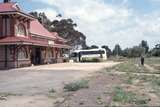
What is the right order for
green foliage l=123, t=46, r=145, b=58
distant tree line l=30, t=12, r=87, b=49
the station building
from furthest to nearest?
green foliage l=123, t=46, r=145, b=58
distant tree line l=30, t=12, r=87, b=49
the station building

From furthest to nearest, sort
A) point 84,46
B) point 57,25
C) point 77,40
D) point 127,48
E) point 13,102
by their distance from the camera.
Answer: point 127,48 < point 84,46 < point 77,40 < point 57,25 < point 13,102

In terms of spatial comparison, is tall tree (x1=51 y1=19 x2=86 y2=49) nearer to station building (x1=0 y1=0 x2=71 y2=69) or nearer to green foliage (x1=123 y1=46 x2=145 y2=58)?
green foliage (x1=123 y1=46 x2=145 y2=58)

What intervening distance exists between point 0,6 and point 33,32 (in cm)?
643

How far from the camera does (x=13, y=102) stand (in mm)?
12484

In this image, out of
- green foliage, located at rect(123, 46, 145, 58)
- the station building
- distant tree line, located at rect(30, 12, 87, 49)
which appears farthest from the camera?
green foliage, located at rect(123, 46, 145, 58)

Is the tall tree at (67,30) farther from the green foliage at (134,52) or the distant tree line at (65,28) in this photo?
the green foliage at (134,52)

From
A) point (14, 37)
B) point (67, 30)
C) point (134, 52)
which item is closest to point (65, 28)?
point (67, 30)

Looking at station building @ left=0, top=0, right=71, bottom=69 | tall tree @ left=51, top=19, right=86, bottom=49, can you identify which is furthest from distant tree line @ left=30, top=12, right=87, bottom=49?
station building @ left=0, top=0, right=71, bottom=69

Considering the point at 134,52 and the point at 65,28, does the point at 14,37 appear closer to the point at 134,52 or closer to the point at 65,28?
the point at 65,28

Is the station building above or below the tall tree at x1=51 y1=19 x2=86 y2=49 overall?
below

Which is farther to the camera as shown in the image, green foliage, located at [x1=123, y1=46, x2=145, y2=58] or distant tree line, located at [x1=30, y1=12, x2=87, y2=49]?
green foliage, located at [x1=123, y1=46, x2=145, y2=58]

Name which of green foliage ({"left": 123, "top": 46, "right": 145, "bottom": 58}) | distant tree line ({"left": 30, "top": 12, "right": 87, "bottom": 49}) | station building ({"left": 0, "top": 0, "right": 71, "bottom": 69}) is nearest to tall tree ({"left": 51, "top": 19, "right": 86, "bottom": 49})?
distant tree line ({"left": 30, "top": 12, "right": 87, "bottom": 49})

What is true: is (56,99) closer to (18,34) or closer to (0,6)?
(18,34)

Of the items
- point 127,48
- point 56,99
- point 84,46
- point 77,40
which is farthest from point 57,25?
point 56,99
